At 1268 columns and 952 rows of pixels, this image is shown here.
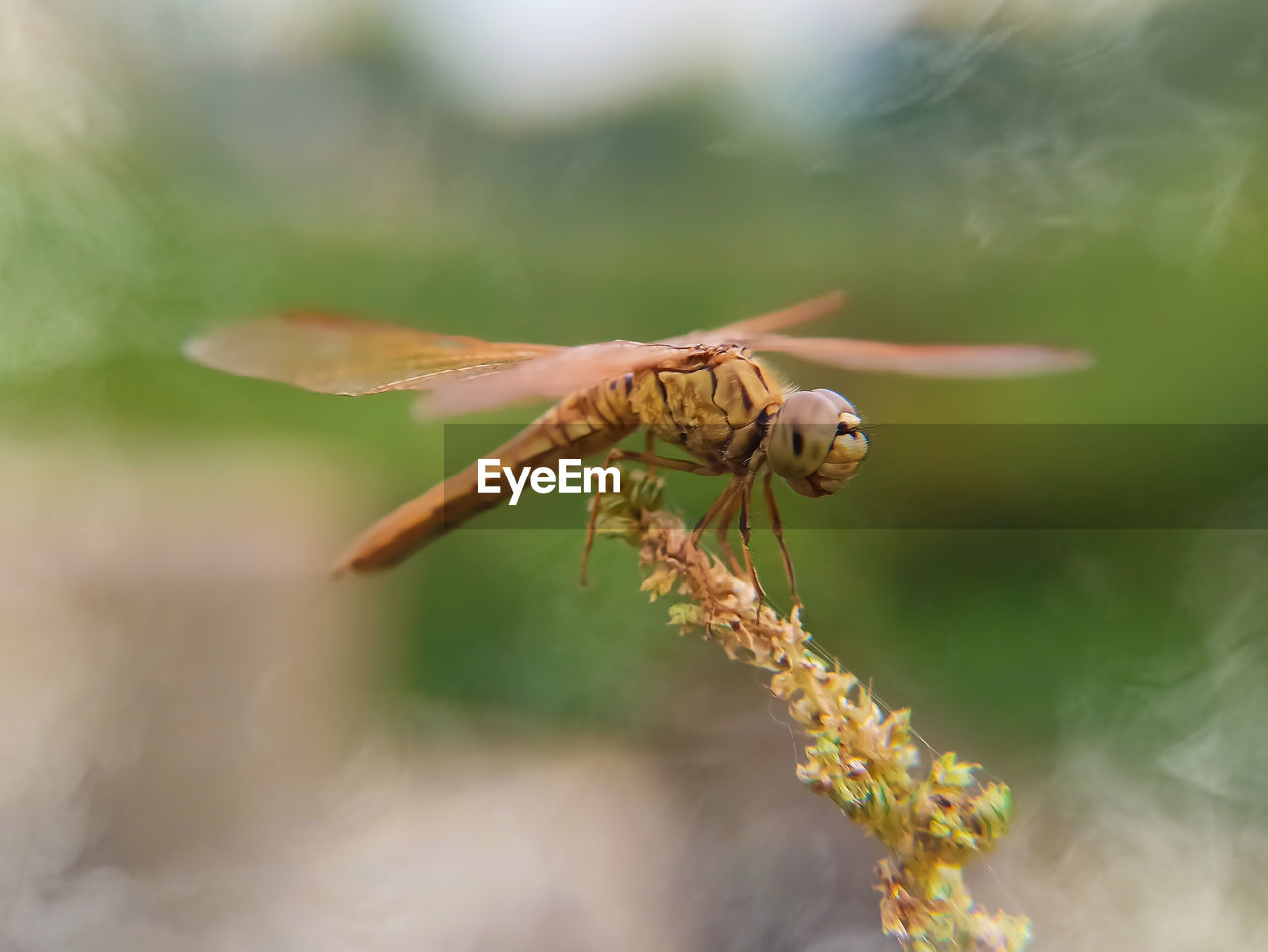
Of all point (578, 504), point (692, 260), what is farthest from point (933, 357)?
point (692, 260)

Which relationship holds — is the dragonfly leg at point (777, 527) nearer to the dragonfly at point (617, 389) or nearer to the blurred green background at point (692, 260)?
the dragonfly at point (617, 389)

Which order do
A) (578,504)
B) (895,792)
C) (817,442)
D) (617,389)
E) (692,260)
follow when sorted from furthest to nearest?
(692,260), (578,504), (617,389), (817,442), (895,792)

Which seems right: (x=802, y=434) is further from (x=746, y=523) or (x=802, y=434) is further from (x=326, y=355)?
(x=326, y=355)

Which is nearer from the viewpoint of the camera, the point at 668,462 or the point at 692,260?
the point at 668,462

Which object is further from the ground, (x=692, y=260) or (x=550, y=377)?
(x=692, y=260)

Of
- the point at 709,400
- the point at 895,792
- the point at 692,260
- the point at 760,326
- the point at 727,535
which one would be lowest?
the point at 895,792

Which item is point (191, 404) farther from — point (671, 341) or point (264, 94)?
point (671, 341)
